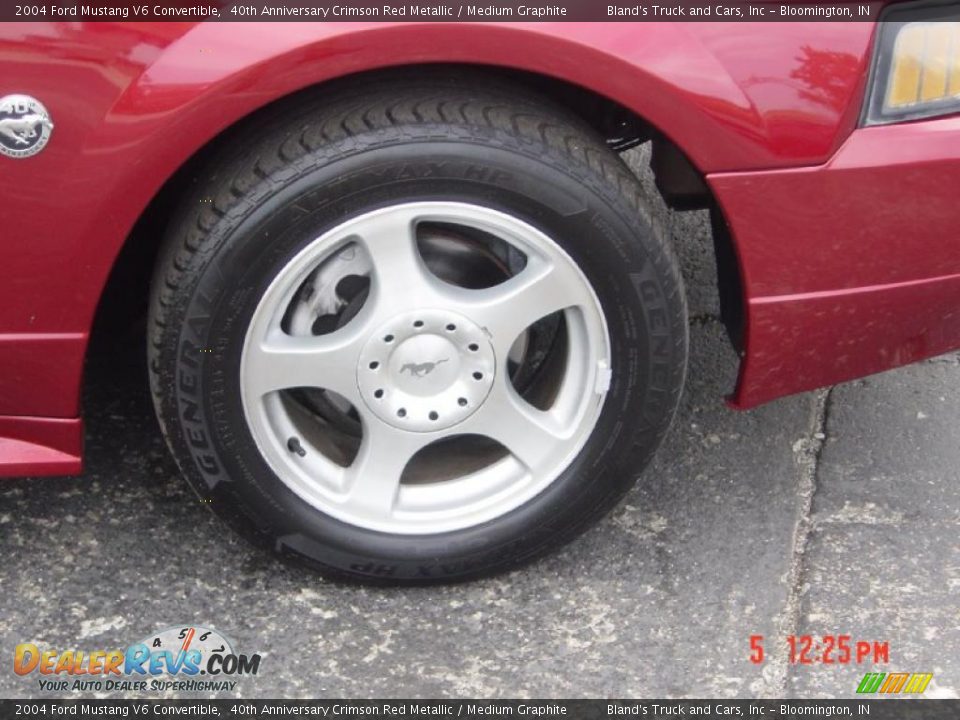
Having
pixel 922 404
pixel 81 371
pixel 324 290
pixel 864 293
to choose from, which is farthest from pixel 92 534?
pixel 922 404

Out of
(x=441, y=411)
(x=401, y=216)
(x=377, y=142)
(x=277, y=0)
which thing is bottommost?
(x=441, y=411)

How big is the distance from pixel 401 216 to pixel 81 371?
0.60m

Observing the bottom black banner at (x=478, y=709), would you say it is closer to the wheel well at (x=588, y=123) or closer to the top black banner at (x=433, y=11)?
the wheel well at (x=588, y=123)

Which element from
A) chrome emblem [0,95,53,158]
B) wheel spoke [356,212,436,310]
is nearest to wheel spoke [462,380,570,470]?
wheel spoke [356,212,436,310]

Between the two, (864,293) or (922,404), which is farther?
(922,404)

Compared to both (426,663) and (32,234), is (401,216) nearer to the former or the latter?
(32,234)

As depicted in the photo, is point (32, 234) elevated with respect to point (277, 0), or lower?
lower

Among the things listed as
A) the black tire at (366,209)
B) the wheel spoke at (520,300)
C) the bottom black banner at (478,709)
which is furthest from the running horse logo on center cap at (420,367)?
the bottom black banner at (478,709)

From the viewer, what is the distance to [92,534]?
2652mm

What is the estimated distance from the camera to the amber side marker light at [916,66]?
2.15 m

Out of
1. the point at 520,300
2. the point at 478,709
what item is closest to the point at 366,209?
the point at 520,300
